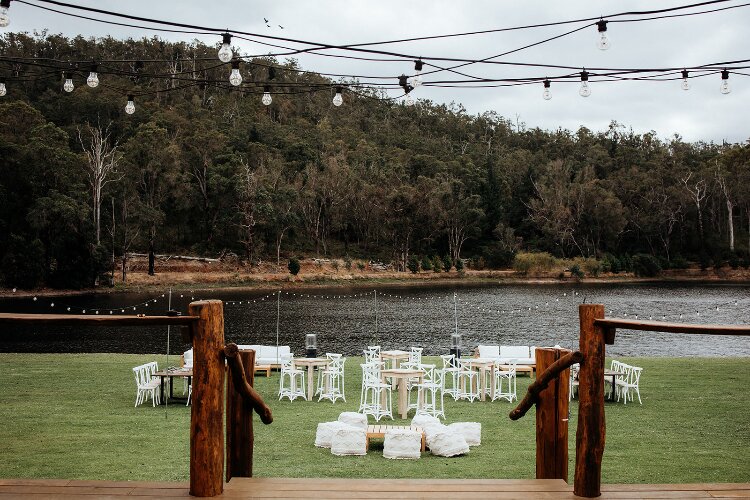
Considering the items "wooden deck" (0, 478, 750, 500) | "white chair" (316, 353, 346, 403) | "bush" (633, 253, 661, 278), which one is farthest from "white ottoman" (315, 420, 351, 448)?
"bush" (633, 253, 661, 278)

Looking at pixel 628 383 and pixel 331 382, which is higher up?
pixel 628 383

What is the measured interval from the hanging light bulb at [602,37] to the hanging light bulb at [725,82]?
87.7 inches

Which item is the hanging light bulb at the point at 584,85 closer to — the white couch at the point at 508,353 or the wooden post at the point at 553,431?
the wooden post at the point at 553,431

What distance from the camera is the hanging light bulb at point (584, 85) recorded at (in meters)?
9.14

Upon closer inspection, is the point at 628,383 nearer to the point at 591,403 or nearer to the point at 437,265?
the point at 591,403

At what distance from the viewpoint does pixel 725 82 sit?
922cm

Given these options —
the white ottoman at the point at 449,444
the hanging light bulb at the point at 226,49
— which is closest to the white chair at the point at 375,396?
the white ottoman at the point at 449,444

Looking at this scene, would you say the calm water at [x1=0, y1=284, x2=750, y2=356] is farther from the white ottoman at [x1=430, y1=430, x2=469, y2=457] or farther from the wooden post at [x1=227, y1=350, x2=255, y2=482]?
the wooden post at [x1=227, y1=350, x2=255, y2=482]

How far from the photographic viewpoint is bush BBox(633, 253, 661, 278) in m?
60.8

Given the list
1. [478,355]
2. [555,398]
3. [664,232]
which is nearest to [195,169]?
Result: [664,232]

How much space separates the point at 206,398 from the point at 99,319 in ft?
2.46

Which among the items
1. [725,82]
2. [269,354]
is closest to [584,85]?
[725,82]

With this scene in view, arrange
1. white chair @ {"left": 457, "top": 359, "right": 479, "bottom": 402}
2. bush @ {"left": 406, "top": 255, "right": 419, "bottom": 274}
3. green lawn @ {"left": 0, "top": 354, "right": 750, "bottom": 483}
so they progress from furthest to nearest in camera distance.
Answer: bush @ {"left": 406, "top": 255, "right": 419, "bottom": 274}, white chair @ {"left": 457, "top": 359, "right": 479, "bottom": 402}, green lawn @ {"left": 0, "top": 354, "right": 750, "bottom": 483}

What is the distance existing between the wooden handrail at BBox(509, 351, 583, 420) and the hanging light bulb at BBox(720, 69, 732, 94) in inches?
258
